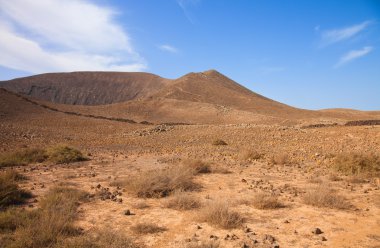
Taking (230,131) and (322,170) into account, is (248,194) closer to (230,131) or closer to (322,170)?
(322,170)

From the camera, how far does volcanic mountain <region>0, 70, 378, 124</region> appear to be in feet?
171

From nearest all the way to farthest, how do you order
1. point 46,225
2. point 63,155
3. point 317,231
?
1. point 46,225
2. point 317,231
3. point 63,155

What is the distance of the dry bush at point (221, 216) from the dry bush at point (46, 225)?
2.22 m

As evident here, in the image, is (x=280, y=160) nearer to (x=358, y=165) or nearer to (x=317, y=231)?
(x=358, y=165)

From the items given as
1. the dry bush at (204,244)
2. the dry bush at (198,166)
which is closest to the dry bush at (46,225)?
the dry bush at (204,244)

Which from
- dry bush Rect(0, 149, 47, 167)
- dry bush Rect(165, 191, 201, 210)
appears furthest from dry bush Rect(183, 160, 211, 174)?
dry bush Rect(0, 149, 47, 167)

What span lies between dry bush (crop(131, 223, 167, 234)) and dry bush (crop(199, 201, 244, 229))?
79cm

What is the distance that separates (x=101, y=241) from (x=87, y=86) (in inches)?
4706

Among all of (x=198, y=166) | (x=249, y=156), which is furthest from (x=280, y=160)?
(x=198, y=166)

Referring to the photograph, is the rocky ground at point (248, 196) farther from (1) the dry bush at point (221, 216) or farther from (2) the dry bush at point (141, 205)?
(1) the dry bush at point (221, 216)

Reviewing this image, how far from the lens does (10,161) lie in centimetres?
1210

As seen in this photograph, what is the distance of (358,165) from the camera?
10.1 meters

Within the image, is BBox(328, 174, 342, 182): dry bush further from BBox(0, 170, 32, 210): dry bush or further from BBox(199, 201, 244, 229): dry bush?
BBox(0, 170, 32, 210): dry bush

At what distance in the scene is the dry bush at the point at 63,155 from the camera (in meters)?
12.8
